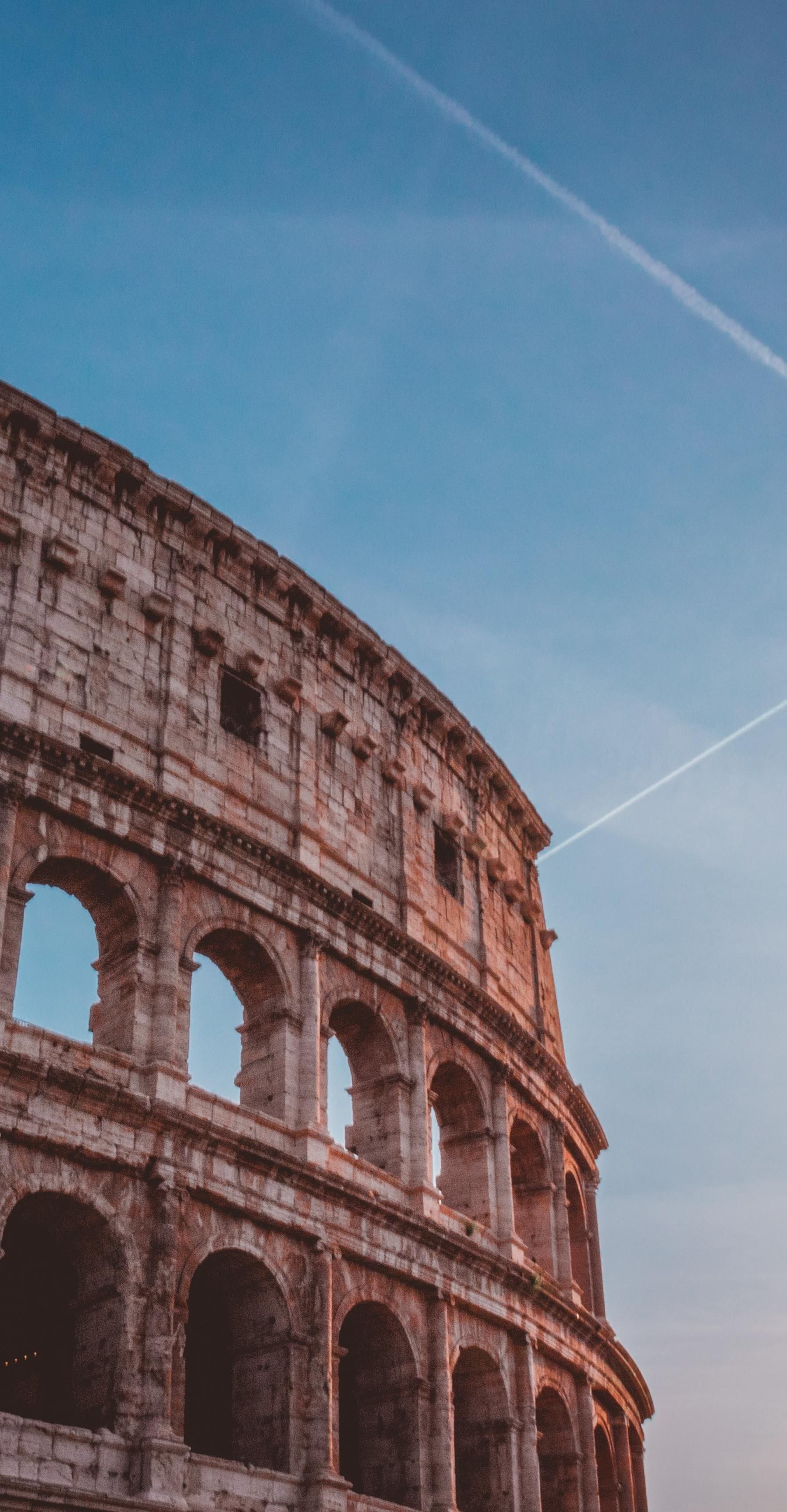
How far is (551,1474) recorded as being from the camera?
28.4 meters

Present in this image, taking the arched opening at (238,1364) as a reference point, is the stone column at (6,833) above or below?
above

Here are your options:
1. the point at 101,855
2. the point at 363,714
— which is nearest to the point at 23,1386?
the point at 101,855

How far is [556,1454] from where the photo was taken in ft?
93.5

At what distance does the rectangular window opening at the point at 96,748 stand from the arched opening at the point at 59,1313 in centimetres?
623

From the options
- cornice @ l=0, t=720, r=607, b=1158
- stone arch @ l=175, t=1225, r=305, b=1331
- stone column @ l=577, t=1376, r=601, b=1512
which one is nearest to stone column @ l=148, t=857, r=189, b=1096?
cornice @ l=0, t=720, r=607, b=1158

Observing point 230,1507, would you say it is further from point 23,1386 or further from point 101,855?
point 101,855

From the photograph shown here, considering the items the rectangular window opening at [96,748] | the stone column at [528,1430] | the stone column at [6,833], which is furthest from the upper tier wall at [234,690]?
the stone column at [528,1430]

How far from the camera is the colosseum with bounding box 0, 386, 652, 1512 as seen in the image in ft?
65.9

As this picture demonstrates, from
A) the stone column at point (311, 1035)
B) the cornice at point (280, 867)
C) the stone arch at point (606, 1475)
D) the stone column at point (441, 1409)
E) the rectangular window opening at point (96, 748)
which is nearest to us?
the cornice at point (280, 867)

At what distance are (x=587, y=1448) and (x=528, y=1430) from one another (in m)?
3.19

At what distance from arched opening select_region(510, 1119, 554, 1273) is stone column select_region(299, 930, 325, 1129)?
285 inches

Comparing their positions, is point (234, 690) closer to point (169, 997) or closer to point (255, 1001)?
point (255, 1001)

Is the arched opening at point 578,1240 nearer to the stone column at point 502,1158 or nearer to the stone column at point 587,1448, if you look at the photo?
the stone column at point 587,1448

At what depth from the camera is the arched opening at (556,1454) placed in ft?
92.3
